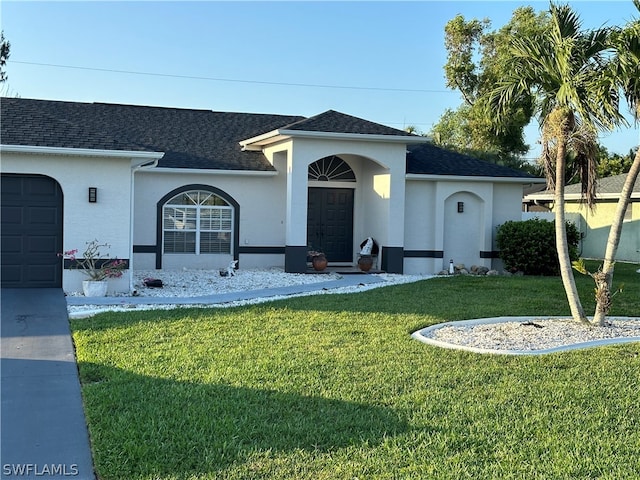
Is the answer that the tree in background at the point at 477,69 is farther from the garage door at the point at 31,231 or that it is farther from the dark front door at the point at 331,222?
the garage door at the point at 31,231

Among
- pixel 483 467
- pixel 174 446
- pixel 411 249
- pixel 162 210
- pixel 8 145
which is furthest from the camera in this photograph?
pixel 411 249

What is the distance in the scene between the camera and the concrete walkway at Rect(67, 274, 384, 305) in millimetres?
13027

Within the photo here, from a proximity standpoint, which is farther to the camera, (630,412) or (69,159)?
(69,159)

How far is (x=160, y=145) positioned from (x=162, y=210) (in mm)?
2247

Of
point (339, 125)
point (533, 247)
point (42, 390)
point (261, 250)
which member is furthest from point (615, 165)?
point (42, 390)

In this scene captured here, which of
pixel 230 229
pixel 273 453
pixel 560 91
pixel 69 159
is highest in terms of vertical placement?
pixel 560 91

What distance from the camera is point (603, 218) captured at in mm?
29734

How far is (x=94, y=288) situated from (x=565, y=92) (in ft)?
30.7

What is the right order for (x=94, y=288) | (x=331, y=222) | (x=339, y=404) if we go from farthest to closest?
1. (x=331, y=222)
2. (x=94, y=288)
3. (x=339, y=404)

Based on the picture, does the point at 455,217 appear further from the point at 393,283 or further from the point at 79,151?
the point at 79,151

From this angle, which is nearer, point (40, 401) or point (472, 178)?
point (40, 401)

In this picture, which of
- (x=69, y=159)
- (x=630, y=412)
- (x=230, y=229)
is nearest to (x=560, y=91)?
(x=630, y=412)

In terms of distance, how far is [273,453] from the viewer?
215 inches

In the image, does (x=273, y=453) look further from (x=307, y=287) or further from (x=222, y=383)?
(x=307, y=287)
